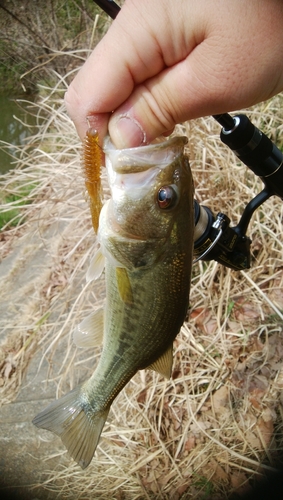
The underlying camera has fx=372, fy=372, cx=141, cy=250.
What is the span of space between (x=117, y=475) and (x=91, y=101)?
259 centimetres

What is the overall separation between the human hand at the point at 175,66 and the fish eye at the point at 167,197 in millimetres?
188

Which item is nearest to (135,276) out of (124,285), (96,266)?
(124,285)

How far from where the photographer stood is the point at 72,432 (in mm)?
1630

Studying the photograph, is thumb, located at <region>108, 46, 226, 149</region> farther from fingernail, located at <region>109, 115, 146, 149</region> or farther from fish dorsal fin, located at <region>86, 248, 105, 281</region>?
fish dorsal fin, located at <region>86, 248, 105, 281</region>

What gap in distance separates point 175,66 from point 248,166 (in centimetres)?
80

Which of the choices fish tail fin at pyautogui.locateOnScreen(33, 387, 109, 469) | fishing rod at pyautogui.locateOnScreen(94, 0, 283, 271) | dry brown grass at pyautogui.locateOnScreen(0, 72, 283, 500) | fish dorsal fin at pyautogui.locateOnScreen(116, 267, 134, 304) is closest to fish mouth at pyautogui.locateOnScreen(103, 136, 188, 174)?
fish dorsal fin at pyautogui.locateOnScreen(116, 267, 134, 304)

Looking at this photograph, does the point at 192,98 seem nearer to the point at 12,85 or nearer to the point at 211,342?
the point at 211,342

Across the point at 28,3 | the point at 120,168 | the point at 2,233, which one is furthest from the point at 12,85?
the point at 120,168

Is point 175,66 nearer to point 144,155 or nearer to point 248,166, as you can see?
point 144,155

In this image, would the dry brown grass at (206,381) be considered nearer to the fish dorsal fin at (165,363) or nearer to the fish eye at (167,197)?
the fish dorsal fin at (165,363)

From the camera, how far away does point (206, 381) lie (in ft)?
9.02

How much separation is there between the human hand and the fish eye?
188 mm

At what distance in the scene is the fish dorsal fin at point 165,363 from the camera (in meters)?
1.55

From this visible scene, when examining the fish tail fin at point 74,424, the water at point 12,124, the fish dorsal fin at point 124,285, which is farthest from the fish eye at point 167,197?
the water at point 12,124
